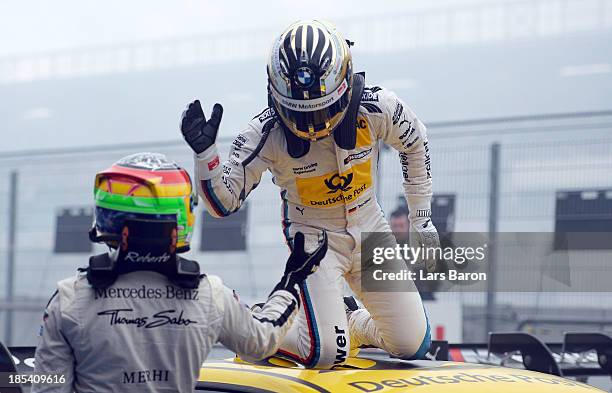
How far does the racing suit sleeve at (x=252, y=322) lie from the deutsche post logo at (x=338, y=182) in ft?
4.95

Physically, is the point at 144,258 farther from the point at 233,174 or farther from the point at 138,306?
the point at 233,174

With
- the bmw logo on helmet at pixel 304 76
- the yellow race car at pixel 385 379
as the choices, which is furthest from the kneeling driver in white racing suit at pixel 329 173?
the yellow race car at pixel 385 379

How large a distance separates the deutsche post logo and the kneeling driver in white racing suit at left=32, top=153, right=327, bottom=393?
5.40 feet

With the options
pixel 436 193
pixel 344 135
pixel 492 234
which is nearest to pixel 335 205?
pixel 344 135

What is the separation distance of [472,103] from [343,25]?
1.99 metres

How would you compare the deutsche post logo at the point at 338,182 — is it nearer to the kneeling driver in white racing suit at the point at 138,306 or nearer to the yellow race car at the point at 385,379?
the yellow race car at the point at 385,379

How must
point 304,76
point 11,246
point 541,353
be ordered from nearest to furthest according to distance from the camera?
1. point 304,76
2. point 541,353
3. point 11,246

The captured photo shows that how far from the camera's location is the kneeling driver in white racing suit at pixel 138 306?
306 centimetres

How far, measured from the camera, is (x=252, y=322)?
327cm

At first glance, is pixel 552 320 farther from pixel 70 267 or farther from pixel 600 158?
pixel 70 267

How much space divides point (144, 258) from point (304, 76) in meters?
1.53

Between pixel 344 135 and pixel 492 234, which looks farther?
pixel 492 234

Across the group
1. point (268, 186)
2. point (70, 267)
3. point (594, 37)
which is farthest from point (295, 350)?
point (594, 37)

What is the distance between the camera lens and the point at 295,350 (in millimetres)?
4648
